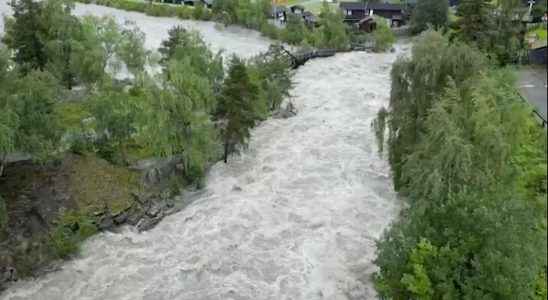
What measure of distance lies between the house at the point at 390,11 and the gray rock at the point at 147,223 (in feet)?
128

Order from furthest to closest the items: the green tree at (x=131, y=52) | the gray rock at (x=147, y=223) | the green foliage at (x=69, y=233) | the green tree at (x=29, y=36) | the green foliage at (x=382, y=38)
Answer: the green foliage at (x=382, y=38)
the green tree at (x=131, y=52)
the green tree at (x=29, y=36)
the gray rock at (x=147, y=223)
the green foliage at (x=69, y=233)

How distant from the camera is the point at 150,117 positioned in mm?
23547

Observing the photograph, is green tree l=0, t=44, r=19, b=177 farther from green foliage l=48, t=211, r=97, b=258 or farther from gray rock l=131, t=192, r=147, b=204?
gray rock l=131, t=192, r=147, b=204

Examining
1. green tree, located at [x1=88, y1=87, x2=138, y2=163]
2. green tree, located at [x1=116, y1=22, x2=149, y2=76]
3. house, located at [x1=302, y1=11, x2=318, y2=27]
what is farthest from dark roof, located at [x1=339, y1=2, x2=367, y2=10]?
green tree, located at [x1=88, y1=87, x2=138, y2=163]

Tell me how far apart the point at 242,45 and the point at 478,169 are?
34.6 metres

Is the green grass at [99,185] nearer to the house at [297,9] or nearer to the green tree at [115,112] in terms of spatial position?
the green tree at [115,112]

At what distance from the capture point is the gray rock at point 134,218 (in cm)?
2225

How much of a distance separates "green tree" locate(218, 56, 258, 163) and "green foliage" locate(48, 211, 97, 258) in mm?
7780

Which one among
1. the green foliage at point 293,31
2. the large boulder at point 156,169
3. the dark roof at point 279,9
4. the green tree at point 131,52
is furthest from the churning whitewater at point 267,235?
the dark roof at point 279,9

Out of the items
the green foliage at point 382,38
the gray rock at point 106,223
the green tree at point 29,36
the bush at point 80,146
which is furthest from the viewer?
the green foliage at point 382,38

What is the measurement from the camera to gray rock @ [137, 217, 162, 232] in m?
22.0

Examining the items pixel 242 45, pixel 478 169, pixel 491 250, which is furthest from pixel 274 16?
pixel 491 250

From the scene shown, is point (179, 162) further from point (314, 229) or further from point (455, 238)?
point (455, 238)

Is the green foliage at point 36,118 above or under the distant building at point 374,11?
under
